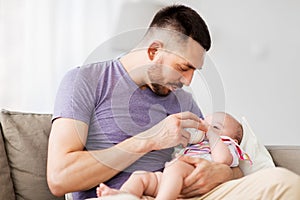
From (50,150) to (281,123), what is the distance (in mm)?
1522

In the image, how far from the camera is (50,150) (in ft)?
4.79

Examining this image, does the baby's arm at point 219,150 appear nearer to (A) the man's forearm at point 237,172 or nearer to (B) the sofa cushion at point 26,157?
(A) the man's forearm at point 237,172

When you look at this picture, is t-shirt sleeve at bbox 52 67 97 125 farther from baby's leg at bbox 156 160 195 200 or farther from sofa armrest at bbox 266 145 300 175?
sofa armrest at bbox 266 145 300 175

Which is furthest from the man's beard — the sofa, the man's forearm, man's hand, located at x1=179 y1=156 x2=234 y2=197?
the sofa

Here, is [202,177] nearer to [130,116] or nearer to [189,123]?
[189,123]

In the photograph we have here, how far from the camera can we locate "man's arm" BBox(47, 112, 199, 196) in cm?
142

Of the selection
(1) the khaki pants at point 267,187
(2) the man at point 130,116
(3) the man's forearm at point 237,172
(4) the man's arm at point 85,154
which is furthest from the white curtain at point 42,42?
(1) the khaki pants at point 267,187

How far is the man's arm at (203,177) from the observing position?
145 centimetres

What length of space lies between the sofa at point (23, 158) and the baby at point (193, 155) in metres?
0.46

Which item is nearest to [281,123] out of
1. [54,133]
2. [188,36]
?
[188,36]

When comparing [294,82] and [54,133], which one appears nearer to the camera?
[54,133]

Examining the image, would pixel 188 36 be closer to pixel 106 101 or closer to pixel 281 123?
pixel 106 101

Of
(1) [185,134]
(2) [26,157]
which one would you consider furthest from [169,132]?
(2) [26,157]

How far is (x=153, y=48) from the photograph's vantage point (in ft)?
4.88
